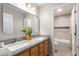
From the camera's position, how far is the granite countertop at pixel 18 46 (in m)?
1.31

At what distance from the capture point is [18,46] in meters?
1.41

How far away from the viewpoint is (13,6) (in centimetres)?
149

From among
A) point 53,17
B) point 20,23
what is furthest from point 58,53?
point 20,23

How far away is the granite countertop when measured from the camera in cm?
131

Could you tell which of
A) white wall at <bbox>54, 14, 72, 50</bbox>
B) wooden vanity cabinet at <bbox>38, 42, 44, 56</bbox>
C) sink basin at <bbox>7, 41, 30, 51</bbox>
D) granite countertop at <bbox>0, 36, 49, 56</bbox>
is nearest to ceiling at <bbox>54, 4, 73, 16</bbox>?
white wall at <bbox>54, 14, 72, 50</bbox>

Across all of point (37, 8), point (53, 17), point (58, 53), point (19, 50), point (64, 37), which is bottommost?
point (58, 53)

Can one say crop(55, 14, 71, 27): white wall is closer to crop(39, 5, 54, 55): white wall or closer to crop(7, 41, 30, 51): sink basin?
crop(39, 5, 54, 55): white wall

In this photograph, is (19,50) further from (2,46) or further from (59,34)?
(59,34)

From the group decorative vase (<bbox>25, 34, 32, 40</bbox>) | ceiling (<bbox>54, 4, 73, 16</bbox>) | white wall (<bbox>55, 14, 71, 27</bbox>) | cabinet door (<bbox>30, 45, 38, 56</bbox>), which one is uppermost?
ceiling (<bbox>54, 4, 73, 16</bbox>)

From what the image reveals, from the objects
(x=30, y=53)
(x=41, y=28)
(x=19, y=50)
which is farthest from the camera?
(x=41, y=28)

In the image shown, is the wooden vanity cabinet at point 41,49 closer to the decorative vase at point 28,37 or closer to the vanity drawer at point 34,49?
the vanity drawer at point 34,49

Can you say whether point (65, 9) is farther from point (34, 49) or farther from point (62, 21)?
point (34, 49)

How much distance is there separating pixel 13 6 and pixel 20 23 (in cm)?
28

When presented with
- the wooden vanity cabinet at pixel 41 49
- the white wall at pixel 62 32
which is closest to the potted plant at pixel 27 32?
the wooden vanity cabinet at pixel 41 49
